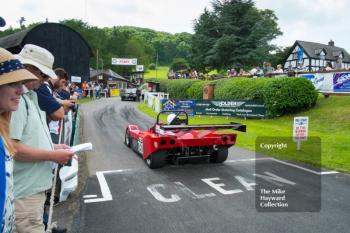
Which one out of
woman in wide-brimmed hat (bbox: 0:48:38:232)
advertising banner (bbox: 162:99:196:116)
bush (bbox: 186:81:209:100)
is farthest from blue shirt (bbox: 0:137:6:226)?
bush (bbox: 186:81:209:100)

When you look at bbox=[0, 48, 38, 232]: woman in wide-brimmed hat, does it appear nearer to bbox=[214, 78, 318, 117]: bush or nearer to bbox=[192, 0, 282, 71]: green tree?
bbox=[214, 78, 318, 117]: bush

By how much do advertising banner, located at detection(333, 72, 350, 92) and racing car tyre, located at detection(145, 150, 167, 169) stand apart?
46.7ft

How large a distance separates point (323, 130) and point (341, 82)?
495 centimetres

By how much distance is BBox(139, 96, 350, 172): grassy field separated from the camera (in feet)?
31.9

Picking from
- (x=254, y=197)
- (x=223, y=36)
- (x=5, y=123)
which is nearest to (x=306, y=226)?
(x=254, y=197)

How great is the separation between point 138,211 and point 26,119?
3296 mm

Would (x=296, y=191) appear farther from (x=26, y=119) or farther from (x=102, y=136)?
(x=102, y=136)

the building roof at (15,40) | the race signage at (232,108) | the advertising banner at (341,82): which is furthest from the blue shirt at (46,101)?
the building roof at (15,40)

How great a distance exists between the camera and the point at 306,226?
500cm

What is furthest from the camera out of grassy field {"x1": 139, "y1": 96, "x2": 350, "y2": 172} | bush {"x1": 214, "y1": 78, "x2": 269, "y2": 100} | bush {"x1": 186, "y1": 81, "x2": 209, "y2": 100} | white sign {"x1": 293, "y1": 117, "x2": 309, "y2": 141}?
bush {"x1": 186, "y1": 81, "x2": 209, "y2": 100}

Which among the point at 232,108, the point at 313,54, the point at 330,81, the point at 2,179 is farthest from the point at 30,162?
the point at 313,54

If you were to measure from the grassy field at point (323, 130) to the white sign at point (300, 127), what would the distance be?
0.52 metres

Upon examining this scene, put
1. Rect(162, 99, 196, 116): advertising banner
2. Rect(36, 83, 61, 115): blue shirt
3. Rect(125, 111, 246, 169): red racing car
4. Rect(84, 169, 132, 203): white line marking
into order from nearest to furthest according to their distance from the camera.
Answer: Rect(36, 83, 61, 115): blue shirt
Rect(84, 169, 132, 203): white line marking
Rect(125, 111, 246, 169): red racing car
Rect(162, 99, 196, 116): advertising banner

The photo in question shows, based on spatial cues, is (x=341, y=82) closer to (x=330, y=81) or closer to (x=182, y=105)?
(x=330, y=81)
